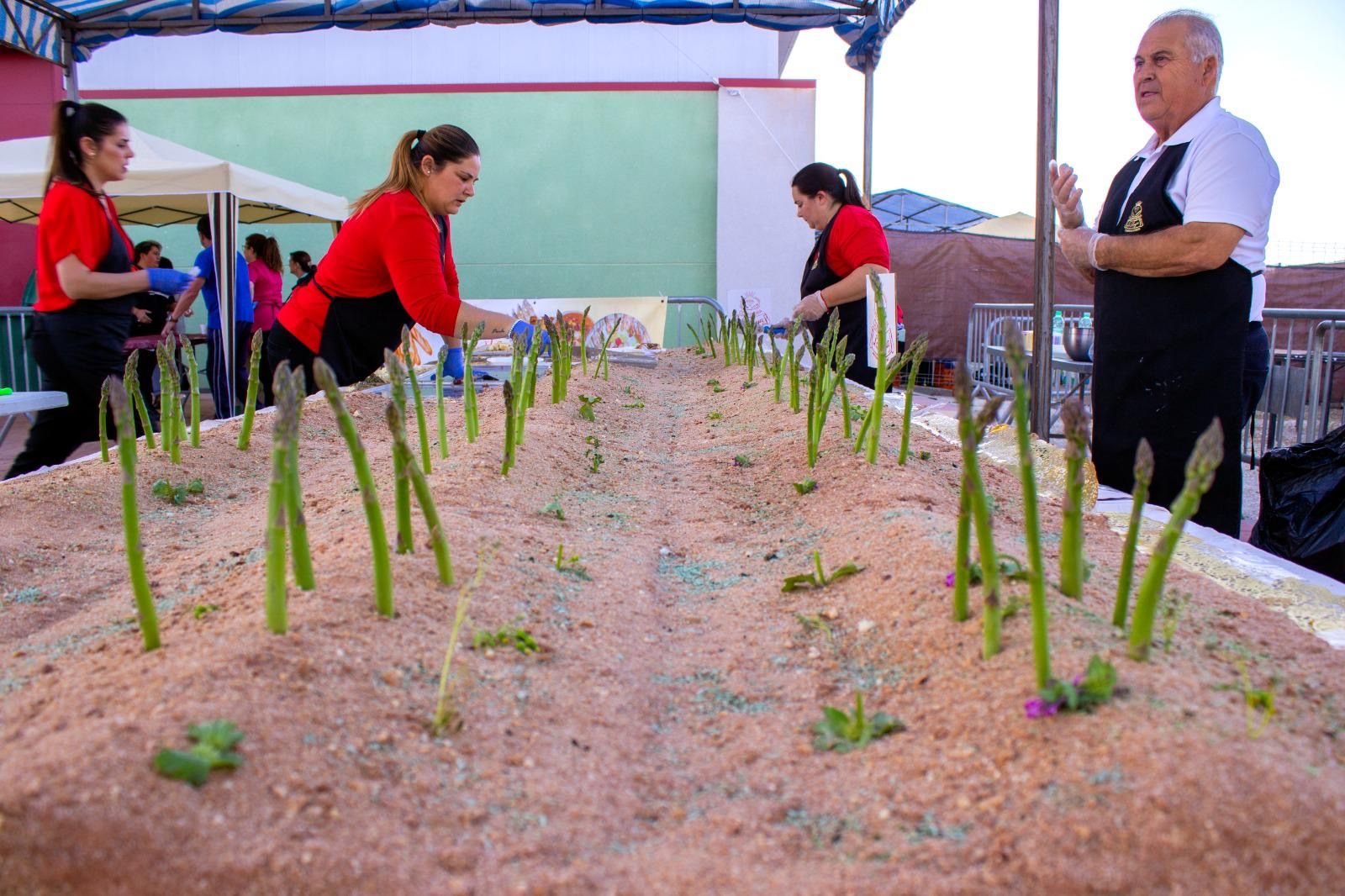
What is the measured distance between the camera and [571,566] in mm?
2322

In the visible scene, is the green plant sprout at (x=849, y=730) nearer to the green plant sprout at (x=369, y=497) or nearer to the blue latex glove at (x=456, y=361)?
the green plant sprout at (x=369, y=497)

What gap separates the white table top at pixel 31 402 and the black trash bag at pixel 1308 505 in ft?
15.4

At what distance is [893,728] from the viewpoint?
1.50 m

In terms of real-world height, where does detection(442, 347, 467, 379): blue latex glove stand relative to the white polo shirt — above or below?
below

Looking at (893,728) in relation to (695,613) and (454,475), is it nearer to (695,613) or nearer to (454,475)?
(695,613)

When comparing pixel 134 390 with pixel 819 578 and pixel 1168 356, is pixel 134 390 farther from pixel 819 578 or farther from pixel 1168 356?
pixel 1168 356

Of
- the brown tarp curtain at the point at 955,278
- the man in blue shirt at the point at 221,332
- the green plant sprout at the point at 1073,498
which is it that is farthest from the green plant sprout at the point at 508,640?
the brown tarp curtain at the point at 955,278

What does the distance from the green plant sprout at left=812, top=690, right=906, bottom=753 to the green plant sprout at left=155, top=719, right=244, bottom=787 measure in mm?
815

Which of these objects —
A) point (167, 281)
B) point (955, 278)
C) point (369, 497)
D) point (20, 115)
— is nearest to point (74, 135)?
point (167, 281)

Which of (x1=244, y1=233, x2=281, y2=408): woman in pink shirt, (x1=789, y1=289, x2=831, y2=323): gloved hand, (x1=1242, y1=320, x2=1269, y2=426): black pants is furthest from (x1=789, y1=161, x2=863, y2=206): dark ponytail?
(x1=244, y1=233, x2=281, y2=408): woman in pink shirt

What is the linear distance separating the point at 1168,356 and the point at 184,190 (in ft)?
23.4

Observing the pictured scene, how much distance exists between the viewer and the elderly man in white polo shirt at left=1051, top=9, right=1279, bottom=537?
2715mm

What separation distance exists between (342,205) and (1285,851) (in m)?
10.2

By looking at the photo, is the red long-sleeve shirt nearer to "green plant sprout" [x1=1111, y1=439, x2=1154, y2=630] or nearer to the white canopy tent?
"green plant sprout" [x1=1111, y1=439, x2=1154, y2=630]
